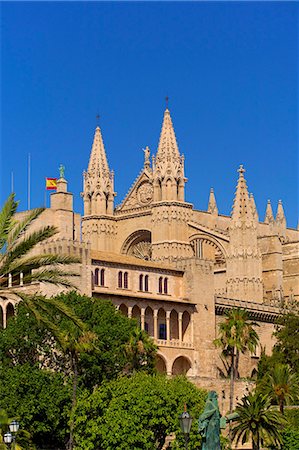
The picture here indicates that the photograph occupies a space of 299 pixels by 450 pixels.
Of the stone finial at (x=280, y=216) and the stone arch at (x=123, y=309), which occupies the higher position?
the stone finial at (x=280, y=216)

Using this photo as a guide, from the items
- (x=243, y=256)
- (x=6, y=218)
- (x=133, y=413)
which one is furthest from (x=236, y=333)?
(x=6, y=218)

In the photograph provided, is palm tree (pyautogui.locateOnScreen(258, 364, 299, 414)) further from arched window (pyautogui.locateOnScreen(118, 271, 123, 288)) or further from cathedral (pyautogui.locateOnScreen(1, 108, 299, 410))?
arched window (pyautogui.locateOnScreen(118, 271, 123, 288))

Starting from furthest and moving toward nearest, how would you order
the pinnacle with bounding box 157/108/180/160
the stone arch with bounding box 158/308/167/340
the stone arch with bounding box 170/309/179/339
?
the pinnacle with bounding box 157/108/180/160 < the stone arch with bounding box 170/309/179/339 < the stone arch with bounding box 158/308/167/340

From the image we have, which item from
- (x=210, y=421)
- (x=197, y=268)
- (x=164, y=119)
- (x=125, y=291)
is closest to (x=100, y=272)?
(x=125, y=291)

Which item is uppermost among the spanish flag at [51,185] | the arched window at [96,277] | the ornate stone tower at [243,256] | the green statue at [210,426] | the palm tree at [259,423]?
the spanish flag at [51,185]

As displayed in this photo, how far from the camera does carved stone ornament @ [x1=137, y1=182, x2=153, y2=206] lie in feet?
313

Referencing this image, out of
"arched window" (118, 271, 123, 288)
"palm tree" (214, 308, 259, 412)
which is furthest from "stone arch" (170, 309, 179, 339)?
"arched window" (118, 271, 123, 288)

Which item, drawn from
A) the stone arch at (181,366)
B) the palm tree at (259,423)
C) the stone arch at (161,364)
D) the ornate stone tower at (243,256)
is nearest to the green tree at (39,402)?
the palm tree at (259,423)

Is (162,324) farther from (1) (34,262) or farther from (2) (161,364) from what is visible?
(1) (34,262)

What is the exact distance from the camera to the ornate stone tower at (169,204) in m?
87.7

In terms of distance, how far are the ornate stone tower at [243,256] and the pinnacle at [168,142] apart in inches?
247

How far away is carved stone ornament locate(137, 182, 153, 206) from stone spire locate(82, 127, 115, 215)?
7.90 ft

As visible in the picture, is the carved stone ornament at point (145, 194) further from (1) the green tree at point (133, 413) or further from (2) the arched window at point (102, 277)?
(1) the green tree at point (133, 413)

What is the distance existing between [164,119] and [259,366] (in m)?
24.1
